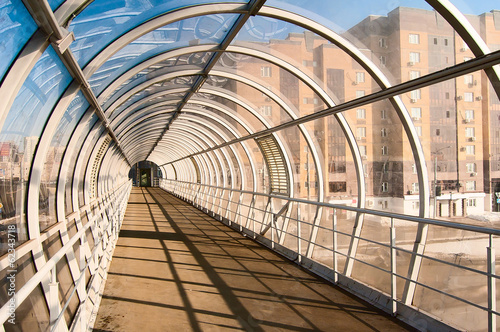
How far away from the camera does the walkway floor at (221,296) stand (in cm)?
385

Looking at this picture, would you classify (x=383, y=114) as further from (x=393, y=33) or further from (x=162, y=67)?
(x=162, y=67)

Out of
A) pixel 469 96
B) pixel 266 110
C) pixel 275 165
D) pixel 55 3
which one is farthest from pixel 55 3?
pixel 275 165

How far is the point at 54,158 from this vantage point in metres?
6.83

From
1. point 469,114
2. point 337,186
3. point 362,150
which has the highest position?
point 469,114

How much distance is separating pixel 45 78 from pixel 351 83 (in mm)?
3510

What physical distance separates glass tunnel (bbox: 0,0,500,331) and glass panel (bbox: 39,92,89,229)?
0.13 feet

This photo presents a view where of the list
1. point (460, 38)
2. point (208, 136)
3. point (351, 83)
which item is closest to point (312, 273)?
point (351, 83)

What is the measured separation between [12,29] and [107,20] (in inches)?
59.9

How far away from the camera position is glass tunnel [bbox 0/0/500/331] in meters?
3.43

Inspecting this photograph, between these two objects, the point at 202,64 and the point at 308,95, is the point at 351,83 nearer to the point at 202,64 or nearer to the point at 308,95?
the point at 308,95

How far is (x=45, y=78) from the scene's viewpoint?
434cm

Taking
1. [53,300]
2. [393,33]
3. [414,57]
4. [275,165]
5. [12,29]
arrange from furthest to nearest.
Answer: [275,165], [393,33], [414,57], [12,29], [53,300]

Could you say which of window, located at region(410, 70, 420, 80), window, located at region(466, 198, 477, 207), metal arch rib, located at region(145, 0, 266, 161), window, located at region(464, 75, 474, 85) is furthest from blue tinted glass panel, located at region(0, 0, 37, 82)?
window, located at region(466, 198, 477, 207)

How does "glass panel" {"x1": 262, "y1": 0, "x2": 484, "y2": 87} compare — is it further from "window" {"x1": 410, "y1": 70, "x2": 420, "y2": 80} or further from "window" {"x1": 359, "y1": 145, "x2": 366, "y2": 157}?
"window" {"x1": 359, "y1": 145, "x2": 366, "y2": 157}
